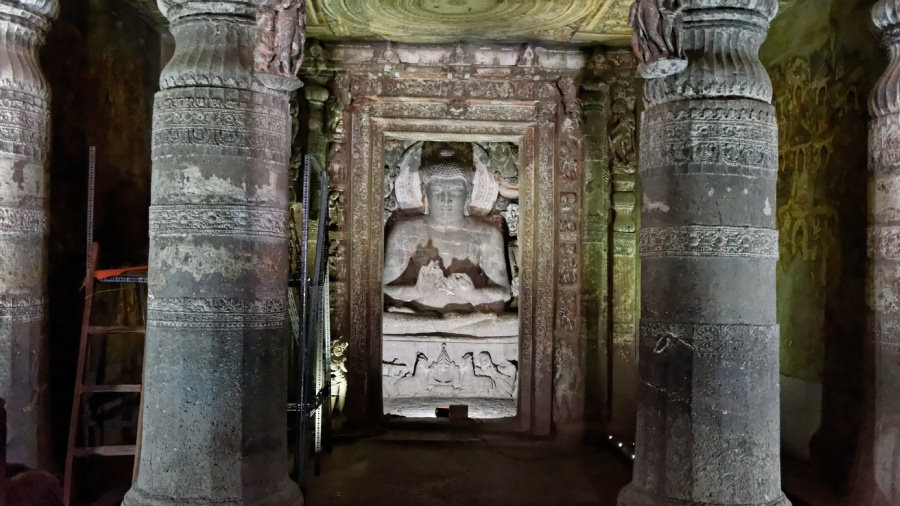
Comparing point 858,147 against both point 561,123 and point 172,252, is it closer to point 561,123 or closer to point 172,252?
point 561,123

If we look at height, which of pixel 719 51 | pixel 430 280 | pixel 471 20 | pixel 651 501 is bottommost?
pixel 651 501

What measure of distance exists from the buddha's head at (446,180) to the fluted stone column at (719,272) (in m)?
4.91

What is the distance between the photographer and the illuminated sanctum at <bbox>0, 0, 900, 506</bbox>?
12.2ft

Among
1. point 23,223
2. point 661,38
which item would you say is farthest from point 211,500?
point 661,38

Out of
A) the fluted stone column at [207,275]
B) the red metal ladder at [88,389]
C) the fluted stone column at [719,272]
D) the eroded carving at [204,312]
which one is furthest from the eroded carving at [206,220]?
the fluted stone column at [719,272]

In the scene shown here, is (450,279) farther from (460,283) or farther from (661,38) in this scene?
(661,38)

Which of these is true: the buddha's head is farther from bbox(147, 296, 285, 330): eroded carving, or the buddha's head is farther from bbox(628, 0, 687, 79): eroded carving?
bbox(147, 296, 285, 330): eroded carving

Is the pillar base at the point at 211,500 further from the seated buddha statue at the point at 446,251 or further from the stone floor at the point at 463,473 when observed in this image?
the seated buddha statue at the point at 446,251

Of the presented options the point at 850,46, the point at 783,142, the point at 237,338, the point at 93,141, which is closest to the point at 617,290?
the point at 783,142

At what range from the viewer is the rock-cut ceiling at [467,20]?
5307 millimetres

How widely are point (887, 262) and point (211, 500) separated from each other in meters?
4.75

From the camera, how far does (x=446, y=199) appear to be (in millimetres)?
8711

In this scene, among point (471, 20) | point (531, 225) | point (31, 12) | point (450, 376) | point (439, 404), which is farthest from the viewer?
point (450, 376)

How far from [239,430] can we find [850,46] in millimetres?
5330
